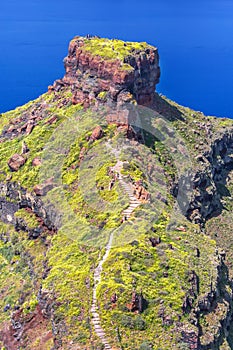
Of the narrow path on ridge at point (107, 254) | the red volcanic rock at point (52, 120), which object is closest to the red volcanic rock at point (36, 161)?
the red volcanic rock at point (52, 120)

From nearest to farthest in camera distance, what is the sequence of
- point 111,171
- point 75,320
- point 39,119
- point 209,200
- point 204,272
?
point 75,320
point 204,272
point 111,171
point 209,200
point 39,119

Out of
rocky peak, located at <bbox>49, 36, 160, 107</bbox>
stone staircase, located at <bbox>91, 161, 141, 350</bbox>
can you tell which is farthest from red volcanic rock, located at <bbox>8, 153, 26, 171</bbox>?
stone staircase, located at <bbox>91, 161, 141, 350</bbox>

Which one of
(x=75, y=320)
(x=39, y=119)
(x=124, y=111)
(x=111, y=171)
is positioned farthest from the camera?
(x=39, y=119)

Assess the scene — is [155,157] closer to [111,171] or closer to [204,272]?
[111,171]

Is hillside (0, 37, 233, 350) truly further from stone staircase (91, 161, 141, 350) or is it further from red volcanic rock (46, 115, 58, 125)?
red volcanic rock (46, 115, 58, 125)

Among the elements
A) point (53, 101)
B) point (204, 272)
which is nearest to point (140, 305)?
point (204, 272)

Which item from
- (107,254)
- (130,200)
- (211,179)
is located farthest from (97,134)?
(107,254)

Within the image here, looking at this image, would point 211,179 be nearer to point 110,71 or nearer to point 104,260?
point 110,71
